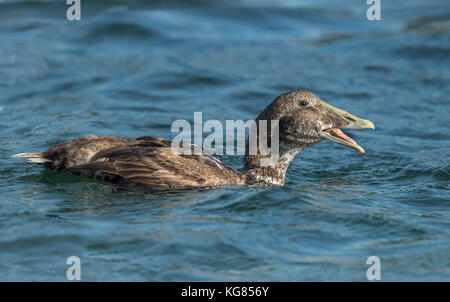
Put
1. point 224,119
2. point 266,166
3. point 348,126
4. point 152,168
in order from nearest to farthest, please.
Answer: point 152,168, point 348,126, point 266,166, point 224,119

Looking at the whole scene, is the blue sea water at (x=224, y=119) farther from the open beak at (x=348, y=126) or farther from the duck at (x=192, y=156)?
the open beak at (x=348, y=126)

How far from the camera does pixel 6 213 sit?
7.02 meters

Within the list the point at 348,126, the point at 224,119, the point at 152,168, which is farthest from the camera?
the point at 224,119

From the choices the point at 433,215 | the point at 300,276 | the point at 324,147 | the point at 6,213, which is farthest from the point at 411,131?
the point at 6,213

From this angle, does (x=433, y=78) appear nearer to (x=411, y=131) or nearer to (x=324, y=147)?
(x=411, y=131)

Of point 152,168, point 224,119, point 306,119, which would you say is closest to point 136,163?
point 152,168

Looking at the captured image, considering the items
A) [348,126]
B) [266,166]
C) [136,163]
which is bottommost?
[266,166]

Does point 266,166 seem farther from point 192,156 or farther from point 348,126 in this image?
point 348,126

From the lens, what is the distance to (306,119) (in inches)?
303

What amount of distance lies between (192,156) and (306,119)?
124cm

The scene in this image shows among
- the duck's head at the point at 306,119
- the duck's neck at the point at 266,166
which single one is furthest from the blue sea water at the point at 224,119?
the duck's head at the point at 306,119

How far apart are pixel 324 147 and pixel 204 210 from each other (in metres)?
3.47

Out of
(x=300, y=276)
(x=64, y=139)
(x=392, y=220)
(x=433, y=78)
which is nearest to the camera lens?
(x=300, y=276)

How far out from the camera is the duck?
7297 millimetres
